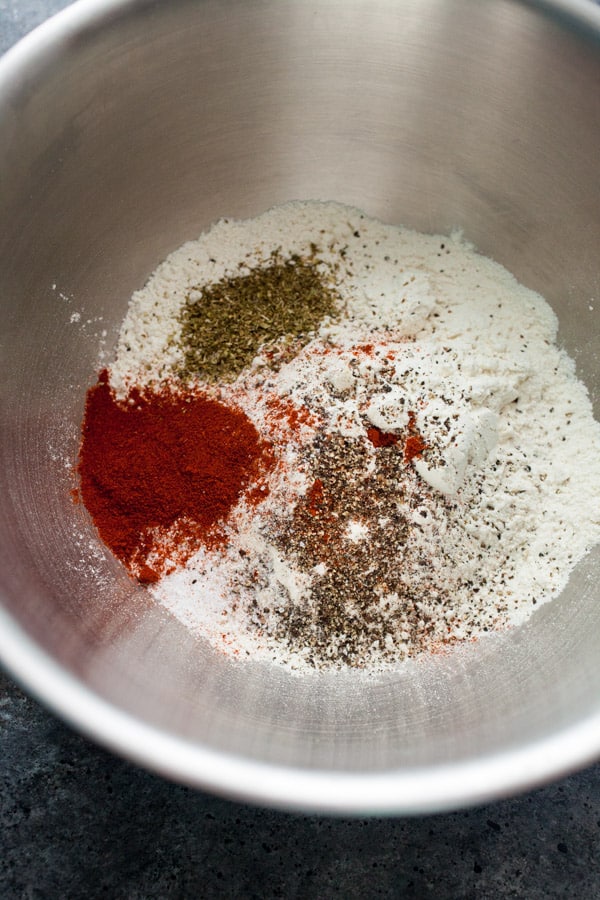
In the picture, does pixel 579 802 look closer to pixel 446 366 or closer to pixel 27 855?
pixel 446 366

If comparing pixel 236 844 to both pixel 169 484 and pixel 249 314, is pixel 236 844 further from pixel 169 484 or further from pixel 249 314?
pixel 249 314

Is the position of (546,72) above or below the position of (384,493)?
above

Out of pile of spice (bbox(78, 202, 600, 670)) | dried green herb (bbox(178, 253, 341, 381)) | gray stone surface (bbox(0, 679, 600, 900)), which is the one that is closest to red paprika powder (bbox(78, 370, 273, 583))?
pile of spice (bbox(78, 202, 600, 670))

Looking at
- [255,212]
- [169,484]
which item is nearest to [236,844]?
[169,484]

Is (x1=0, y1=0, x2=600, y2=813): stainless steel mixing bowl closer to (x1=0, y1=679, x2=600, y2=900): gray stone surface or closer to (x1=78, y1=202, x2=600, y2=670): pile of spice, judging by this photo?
(x1=78, y1=202, x2=600, y2=670): pile of spice

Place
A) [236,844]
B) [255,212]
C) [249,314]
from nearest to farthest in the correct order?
[236,844] → [249,314] → [255,212]

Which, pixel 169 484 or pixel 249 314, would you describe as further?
pixel 249 314

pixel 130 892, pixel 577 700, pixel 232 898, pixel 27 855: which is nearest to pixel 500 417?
pixel 577 700

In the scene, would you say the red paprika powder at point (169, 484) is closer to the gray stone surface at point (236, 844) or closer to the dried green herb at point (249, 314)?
the dried green herb at point (249, 314)
